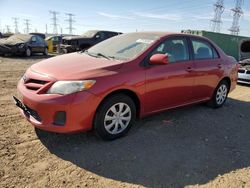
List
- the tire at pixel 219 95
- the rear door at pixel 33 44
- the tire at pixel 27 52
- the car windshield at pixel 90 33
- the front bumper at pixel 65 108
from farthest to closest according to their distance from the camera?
the car windshield at pixel 90 33
the rear door at pixel 33 44
the tire at pixel 27 52
the tire at pixel 219 95
the front bumper at pixel 65 108

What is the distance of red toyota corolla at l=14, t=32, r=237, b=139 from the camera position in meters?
3.76

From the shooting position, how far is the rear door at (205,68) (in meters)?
5.70

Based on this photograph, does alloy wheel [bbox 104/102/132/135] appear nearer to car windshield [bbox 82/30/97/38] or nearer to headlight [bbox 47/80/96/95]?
headlight [bbox 47/80/96/95]

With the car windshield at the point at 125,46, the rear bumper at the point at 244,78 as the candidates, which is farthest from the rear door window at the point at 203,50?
the rear bumper at the point at 244,78

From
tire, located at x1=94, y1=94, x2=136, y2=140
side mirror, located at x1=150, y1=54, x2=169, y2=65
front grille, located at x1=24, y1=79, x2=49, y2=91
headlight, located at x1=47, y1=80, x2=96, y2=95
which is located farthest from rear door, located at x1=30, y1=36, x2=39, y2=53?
headlight, located at x1=47, y1=80, x2=96, y2=95

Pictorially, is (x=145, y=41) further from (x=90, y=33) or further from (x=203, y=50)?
(x=90, y=33)

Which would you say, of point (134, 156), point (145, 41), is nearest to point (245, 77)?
point (145, 41)

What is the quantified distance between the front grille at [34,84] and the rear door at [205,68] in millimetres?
2992

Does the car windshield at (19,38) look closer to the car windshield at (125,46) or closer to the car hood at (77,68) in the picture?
the car windshield at (125,46)

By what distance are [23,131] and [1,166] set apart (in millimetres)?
1057

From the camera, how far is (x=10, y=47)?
53.9ft

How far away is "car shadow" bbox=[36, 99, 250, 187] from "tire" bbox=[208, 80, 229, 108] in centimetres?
99

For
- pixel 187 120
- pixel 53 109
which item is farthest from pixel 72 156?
pixel 187 120

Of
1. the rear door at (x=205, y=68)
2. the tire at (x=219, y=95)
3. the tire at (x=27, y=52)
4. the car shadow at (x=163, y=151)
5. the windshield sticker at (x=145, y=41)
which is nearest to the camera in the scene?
the car shadow at (x=163, y=151)
